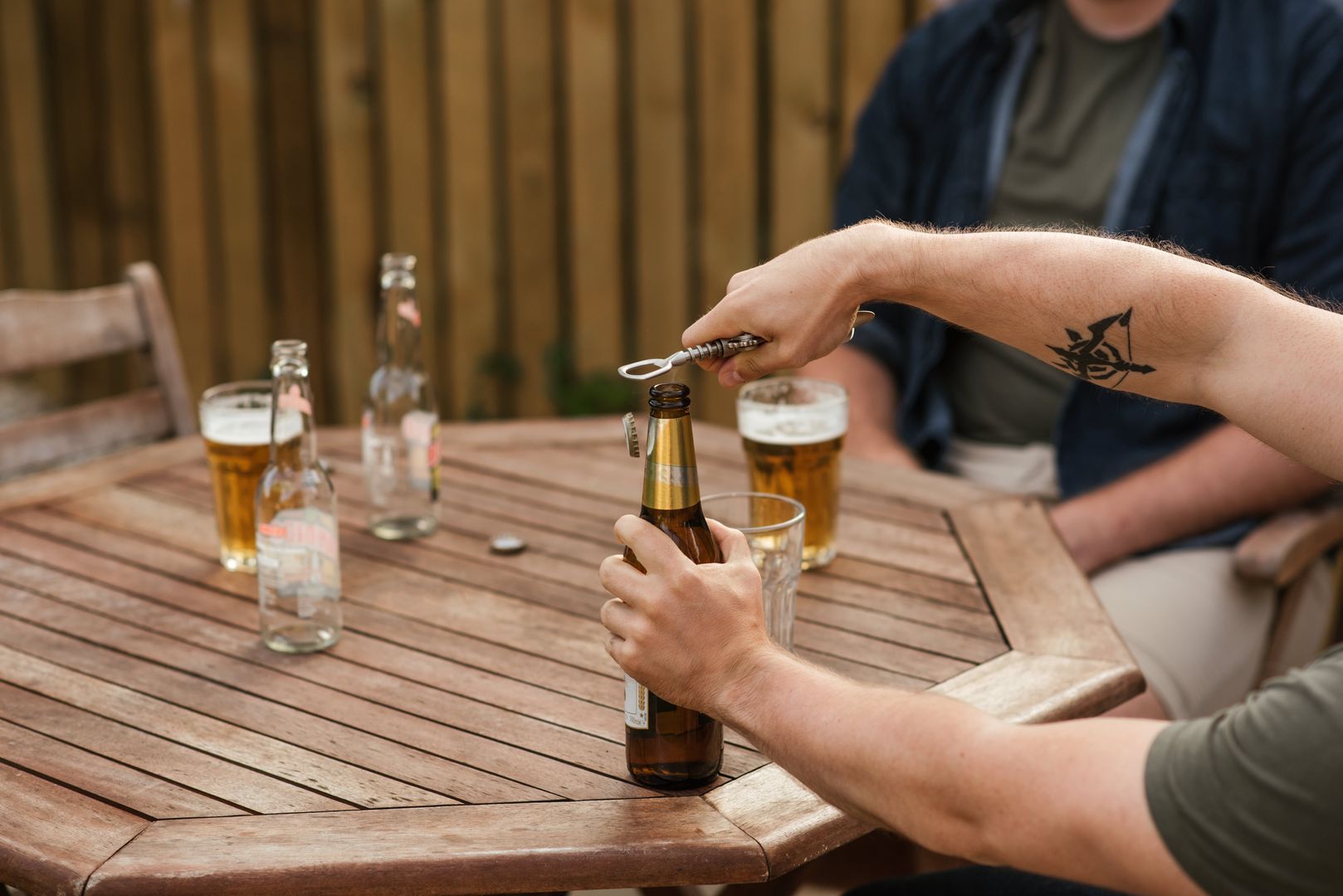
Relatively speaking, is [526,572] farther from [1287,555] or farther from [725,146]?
[725,146]

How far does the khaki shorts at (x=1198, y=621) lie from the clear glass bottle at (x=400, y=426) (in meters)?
1.09

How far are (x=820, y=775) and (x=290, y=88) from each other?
3427 millimetres

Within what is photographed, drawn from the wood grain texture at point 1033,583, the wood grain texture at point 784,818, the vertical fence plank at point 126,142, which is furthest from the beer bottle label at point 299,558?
the vertical fence plank at point 126,142

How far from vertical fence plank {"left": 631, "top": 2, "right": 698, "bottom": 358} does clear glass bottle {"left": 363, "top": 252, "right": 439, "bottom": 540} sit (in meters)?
2.06

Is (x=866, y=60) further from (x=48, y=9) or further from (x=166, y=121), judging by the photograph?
(x=48, y=9)

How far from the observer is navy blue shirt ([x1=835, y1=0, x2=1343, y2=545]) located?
7.83 feet

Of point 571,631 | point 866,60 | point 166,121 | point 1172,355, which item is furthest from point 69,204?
point 1172,355

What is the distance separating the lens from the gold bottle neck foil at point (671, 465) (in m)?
1.18

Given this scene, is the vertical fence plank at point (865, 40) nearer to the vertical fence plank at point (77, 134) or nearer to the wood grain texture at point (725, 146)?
the wood grain texture at point (725, 146)

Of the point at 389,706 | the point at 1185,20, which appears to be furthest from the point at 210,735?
the point at 1185,20

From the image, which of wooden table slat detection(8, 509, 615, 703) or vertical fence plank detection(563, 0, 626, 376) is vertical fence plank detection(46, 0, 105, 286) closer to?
vertical fence plank detection(563, 0, 626, 376)

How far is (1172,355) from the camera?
141 centimetres

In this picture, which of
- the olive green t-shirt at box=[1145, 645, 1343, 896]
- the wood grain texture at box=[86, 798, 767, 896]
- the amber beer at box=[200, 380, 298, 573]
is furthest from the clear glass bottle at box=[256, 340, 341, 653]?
the olive green t-shirt at box=[1145, 645, 1343, 896]

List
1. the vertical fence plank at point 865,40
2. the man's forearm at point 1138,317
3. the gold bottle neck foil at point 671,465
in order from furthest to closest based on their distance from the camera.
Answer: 1. the vertical fence plank at point 865,40
2. the man's forearm at point 1138,317
3. the gold bottle neck foil at point 671,465
